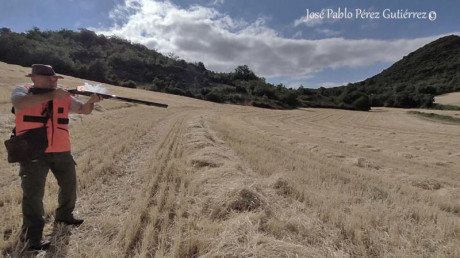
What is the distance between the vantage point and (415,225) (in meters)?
4.53

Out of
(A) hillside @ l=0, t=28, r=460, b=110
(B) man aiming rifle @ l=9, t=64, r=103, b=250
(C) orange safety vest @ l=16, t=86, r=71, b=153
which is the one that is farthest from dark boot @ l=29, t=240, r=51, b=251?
(A) hillside @ l=0, t=28, r=460, b=110

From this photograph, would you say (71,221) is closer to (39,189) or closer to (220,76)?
(39,189)

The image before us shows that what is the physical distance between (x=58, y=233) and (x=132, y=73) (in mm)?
97699

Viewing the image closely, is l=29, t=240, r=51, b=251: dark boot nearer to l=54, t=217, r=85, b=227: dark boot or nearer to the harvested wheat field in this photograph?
the harvested wheat field

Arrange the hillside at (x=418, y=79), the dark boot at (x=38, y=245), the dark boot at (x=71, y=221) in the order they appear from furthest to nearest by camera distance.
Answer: the hillside at (x=418, y=79) → the dark boot at (x=71, y=221) → the dark boot at (x=38, y=245)

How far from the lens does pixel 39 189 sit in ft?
11.9

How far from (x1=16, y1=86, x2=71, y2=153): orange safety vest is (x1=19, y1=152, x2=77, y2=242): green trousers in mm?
137

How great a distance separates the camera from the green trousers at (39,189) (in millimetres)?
3529

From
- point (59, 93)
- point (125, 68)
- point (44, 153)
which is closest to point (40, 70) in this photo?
point (59, 93)

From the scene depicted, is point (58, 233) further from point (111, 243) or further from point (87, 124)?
point (87, 124)

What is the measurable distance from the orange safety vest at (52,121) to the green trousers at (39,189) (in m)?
0.14

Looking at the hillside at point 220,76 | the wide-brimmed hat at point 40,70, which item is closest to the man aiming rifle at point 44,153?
the wide-brimmed hat at point 40,70

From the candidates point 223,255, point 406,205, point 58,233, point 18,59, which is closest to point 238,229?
point 223,255

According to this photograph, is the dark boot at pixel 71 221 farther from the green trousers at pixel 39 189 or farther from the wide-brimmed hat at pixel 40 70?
the wide-brimmed hat at pixel 40 70
